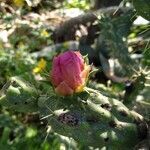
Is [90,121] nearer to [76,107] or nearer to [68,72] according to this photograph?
[76,107]

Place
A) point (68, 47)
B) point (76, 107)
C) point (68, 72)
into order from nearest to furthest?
1. point (68, 72)
2. point (76, 107)
3. point (68, 47)

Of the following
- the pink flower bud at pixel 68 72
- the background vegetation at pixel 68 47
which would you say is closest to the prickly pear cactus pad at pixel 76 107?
the pink flower bud at pixel 68 72

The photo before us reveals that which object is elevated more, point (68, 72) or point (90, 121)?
point (68, 72)

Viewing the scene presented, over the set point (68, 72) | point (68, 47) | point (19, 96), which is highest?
point (68, 72)

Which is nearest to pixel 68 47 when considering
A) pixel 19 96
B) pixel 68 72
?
pixel 19 96

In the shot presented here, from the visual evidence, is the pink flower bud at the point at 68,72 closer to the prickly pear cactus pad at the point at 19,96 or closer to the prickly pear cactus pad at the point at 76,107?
the prickly pear cactus pad at the point at 76,107

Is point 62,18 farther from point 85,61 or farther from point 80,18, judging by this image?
point 85,61

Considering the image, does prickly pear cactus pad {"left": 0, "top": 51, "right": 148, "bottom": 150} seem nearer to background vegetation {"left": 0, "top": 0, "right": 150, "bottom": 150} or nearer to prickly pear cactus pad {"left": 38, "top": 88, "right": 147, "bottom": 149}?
prickly pear cactus pad {"left": 38, "top": 88, "right": 147, "bottom": 149}

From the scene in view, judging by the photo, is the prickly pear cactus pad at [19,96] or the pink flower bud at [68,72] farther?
the prickly pear cactus pad at [19,96]

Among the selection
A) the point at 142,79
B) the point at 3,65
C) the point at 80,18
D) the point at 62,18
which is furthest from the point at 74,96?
the point at 62,18
